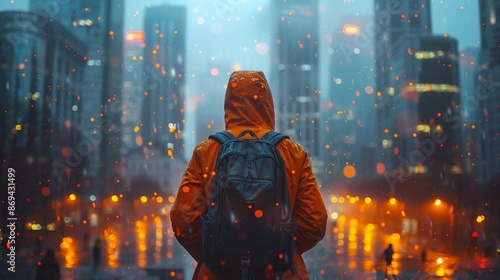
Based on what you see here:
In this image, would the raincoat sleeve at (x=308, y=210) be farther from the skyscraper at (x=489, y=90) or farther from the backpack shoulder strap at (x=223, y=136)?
the skyscraper at (x=489, y=90)

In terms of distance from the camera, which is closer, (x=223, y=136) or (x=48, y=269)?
(x=223, y=136)

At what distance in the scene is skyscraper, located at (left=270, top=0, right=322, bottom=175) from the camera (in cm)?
9231

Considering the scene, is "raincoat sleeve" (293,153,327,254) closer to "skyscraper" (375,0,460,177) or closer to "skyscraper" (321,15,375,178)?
"skyscraper" (375,0,460,177)

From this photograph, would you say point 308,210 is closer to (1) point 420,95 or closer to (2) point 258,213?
(2) point 258,213

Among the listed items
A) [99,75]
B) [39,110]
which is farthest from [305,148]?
[99,75]

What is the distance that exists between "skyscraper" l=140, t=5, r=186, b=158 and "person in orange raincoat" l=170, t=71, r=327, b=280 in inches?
4293

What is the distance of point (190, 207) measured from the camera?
6.82 feet

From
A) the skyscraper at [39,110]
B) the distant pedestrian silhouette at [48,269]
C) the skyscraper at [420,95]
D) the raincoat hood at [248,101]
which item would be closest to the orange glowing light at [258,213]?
the raincoat hood at [248,101]

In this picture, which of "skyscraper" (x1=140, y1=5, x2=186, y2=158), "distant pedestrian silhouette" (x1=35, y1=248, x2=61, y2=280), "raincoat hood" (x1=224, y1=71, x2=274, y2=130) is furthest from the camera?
"skyscraper" (x1=140, y1=5, x2=186, y2=158)

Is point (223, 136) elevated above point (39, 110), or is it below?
below

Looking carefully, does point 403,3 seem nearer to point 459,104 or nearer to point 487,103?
point 459,104

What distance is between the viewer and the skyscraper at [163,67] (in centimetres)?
12236

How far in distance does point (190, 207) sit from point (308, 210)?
1.65 feet

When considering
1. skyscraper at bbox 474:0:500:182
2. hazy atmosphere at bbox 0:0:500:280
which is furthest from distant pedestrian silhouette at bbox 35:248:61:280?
skyscraper at bbox 474:0:500:182
